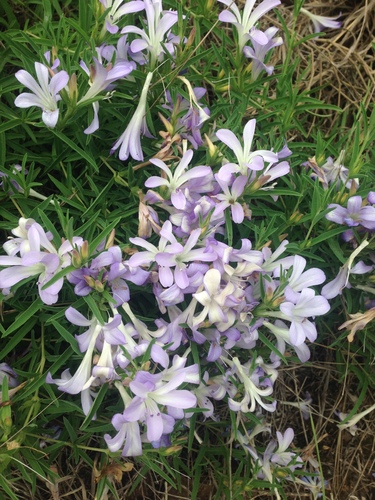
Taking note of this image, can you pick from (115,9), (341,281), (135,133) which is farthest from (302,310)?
(115,9)

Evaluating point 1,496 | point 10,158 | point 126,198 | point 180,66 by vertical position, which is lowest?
point 1,496

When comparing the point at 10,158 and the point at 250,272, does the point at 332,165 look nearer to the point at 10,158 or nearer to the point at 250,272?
the point at 250,272

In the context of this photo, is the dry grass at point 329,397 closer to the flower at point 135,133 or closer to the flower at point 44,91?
the flower at point 135,133

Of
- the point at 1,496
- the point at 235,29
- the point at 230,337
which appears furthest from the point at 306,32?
the point at 1,496

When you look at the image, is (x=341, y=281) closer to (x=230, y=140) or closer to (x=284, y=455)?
(x=230, y=140)

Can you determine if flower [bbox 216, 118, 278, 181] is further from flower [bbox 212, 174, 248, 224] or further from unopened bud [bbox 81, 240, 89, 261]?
unopened bud [bbox 81, 240, 89, 261]

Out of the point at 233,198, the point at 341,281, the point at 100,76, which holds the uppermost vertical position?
the point at 100,76
